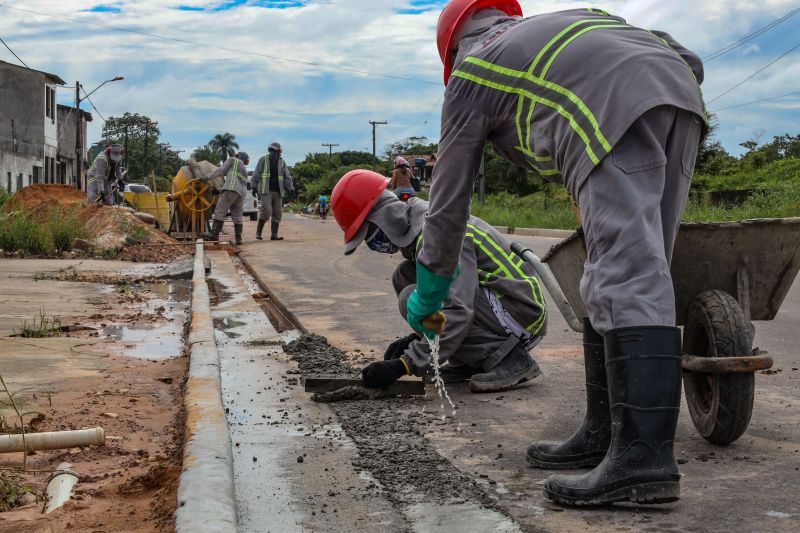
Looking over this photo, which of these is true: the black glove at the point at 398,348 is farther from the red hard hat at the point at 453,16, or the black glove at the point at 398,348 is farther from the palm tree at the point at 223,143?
the palm tree at the point at 223,143

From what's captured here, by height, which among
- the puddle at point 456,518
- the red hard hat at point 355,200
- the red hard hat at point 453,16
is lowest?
the puddle at point 456,518

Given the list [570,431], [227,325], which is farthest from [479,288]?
[227,325]

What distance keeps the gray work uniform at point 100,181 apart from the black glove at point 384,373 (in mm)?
18922

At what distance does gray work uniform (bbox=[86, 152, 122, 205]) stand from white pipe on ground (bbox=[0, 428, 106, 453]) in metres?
19.7

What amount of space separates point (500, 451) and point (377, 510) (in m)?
0.85

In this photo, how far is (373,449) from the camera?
3.83 m

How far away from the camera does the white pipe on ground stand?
11.1 feet

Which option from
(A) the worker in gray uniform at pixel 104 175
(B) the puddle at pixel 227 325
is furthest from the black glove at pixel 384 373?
(A) the worker in gray uniform at pixel 104 175

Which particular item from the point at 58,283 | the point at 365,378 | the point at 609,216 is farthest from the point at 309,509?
the point at 58,283

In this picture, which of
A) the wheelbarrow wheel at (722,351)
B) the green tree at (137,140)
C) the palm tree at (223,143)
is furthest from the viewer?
the palm tree at (223,143)

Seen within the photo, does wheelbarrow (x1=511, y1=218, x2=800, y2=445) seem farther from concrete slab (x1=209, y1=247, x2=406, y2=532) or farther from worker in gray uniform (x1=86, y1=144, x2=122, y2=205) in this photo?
worker in gray uniform (x1=86, y1=144, x2=122, y2=205)

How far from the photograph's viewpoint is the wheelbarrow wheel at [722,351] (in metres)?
3.57

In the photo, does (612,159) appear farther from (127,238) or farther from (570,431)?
(127,238)

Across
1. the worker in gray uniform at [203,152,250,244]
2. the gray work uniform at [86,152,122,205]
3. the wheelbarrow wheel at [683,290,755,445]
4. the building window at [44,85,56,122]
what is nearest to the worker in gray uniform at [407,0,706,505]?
the wheelbarrow wheel at [683,290,755,445]
